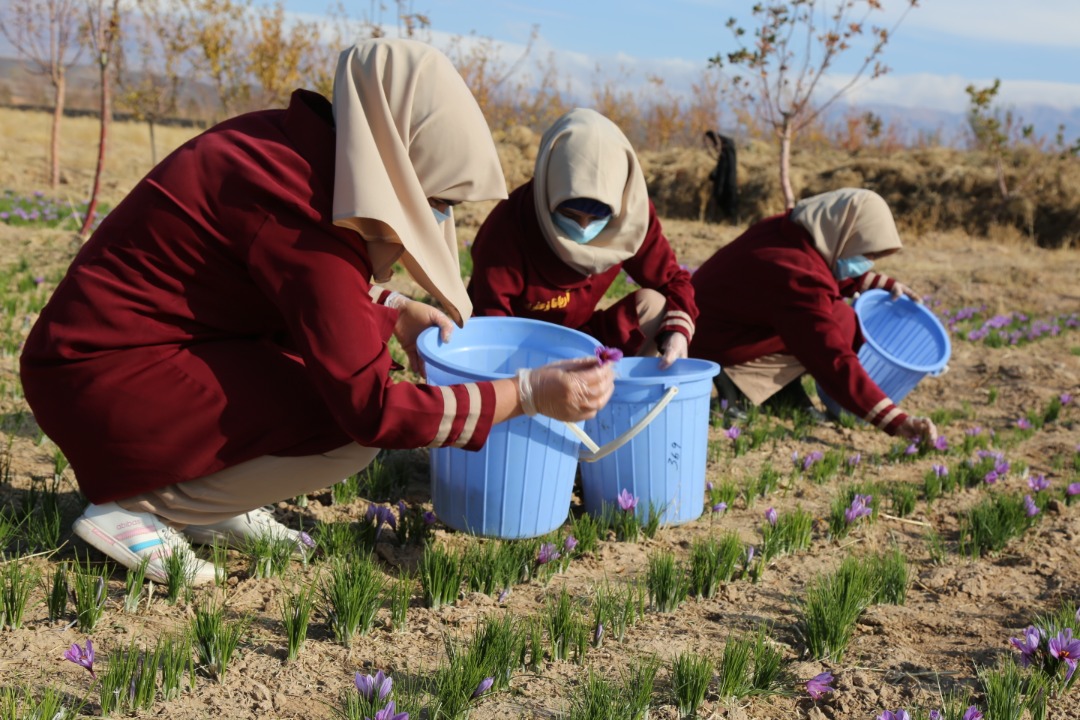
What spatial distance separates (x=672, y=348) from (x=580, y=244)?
0.55 m

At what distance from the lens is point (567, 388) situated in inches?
88.0

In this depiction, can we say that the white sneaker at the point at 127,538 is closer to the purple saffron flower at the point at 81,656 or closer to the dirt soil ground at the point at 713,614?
the dirt soil ground at the point at 713,614

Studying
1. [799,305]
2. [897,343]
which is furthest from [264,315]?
[897,343]

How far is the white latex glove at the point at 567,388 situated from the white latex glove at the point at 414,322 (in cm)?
70

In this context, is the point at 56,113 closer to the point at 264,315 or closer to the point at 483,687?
the point at 264,315

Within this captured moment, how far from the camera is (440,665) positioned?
82.7 inches

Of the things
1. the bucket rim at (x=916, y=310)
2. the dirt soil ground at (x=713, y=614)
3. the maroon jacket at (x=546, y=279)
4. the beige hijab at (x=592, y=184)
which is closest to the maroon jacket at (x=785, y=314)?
the bucket rim at (x=916, y=310)

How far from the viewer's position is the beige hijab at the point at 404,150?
203cm

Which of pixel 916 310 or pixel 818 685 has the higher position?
pixel 916 310

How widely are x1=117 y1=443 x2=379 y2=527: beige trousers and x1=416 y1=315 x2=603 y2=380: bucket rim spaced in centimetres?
33

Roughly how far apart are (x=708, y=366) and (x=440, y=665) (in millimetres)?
1575

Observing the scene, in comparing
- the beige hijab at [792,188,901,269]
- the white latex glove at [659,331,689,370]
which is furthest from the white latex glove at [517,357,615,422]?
the beige hijab at [792,188,901,269]

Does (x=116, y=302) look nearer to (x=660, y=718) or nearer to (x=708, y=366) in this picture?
(x=660, y=718)

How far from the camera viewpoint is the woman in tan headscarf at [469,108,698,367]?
3.48m
